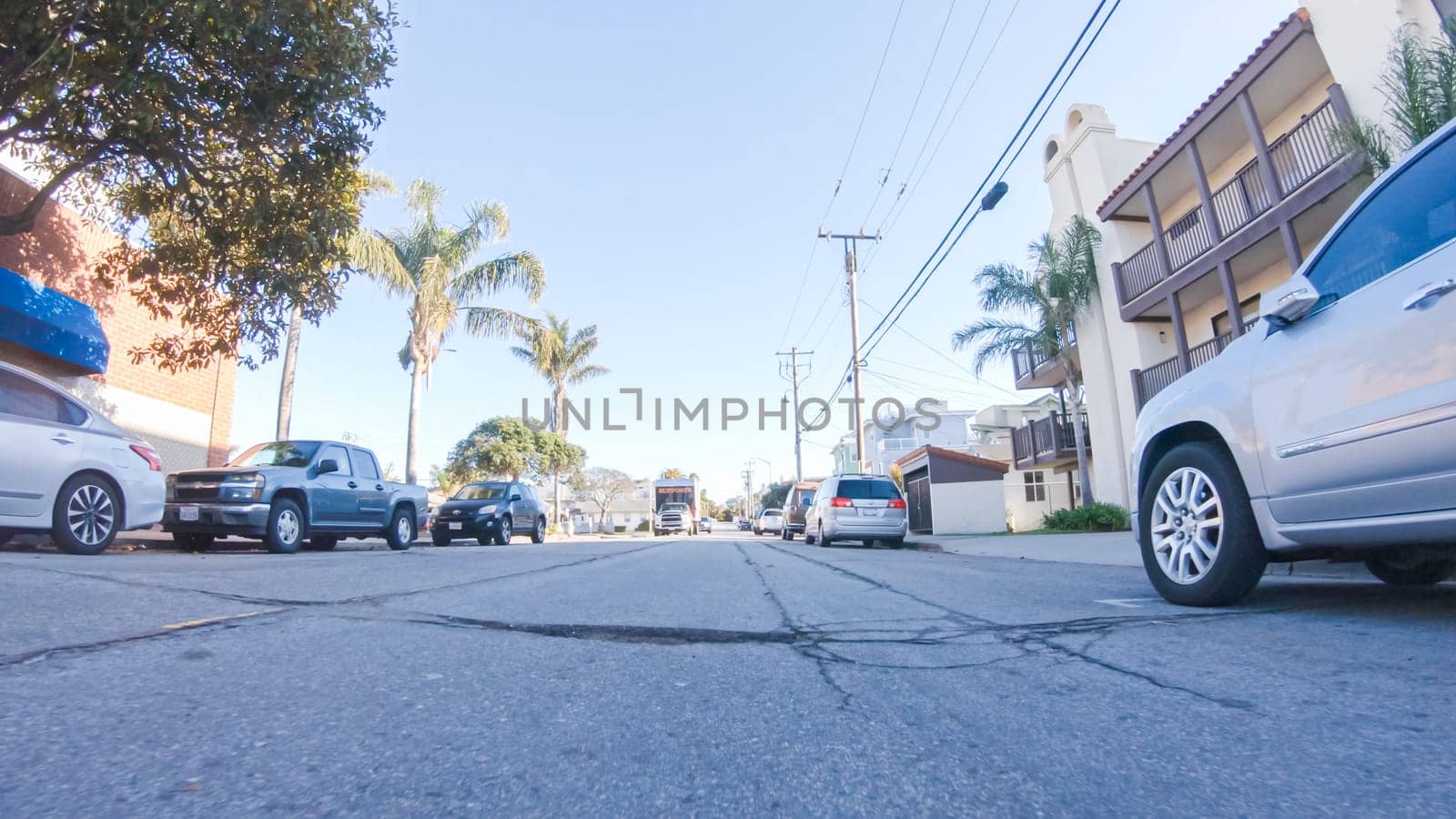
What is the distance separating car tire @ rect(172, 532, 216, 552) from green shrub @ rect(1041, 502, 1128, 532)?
54.6 ft

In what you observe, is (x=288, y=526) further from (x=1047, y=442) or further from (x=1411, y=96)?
(x=1047, y=442)

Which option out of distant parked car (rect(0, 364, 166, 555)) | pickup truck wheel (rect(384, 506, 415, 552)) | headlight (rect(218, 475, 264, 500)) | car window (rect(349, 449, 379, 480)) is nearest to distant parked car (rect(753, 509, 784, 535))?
pickup truck wheel (rect(384, 506, 415, 552))

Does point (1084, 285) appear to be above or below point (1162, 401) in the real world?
above

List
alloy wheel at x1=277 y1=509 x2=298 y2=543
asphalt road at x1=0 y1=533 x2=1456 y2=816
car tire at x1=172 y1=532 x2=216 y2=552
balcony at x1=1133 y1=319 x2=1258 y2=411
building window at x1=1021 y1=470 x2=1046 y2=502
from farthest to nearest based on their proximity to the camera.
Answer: building window at x1=1021 y1=470 x2=1046 y2=502 < balcony at x1=1133 y1=319 x2=1258 y2=411 < car tire at x1=172 y1=532 x2=216 y2=552 < alloy wheel at x1=277 y1=509 x2=298 y2=543 < asphalt road at x1=0 y1=533 x2=1456 y2=816

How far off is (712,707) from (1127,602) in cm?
336

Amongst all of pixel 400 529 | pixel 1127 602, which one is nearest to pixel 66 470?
pixel 400 529

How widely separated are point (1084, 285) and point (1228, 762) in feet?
64.7

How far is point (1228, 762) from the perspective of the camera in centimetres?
186

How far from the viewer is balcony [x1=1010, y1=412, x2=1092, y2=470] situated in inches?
925

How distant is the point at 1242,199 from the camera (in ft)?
47.4

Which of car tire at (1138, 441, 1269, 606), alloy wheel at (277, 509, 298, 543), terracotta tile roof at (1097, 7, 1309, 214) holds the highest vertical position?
terracotta tile roof at (1097, 7, 1309, 214)

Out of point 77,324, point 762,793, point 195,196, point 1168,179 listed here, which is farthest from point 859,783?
point 1168,179

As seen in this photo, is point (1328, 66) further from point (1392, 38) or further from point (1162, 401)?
point (1162, 401)

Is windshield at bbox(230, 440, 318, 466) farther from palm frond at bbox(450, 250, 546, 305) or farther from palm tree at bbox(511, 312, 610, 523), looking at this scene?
palm tree at bbox(511, 312, 610, 523)
